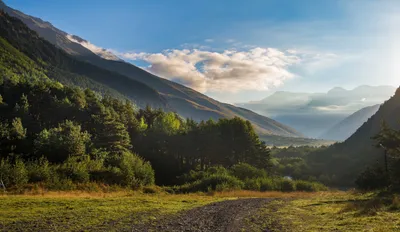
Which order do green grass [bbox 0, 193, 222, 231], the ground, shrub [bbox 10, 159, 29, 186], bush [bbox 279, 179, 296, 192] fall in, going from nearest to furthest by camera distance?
green grass [bbox 0, 193, 222, 231]
the ground
shrub [bbox 10, 159, 29, 186]
bush [bbox 279, 179, 296, 192]

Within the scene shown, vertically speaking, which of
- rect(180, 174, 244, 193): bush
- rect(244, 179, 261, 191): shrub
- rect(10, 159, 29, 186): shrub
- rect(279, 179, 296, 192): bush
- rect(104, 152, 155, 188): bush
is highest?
rect(10, 159, 29, 186): shrub

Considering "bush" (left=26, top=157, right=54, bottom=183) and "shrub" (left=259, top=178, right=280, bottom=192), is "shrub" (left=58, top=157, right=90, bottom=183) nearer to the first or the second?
"bush" (left=26, top=157, right=54, bottom=183)

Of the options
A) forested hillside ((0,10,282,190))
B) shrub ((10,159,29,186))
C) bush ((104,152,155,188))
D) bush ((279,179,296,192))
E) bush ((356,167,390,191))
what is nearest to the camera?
shrub ((10,159,29,186))

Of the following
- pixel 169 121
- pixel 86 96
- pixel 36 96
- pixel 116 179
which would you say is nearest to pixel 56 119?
pixel 36 96

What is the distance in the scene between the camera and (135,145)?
115625 millimetres

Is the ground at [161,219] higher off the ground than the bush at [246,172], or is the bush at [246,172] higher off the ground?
the ground at [161,219]

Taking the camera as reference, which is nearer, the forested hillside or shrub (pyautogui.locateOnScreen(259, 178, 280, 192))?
the forested hillside

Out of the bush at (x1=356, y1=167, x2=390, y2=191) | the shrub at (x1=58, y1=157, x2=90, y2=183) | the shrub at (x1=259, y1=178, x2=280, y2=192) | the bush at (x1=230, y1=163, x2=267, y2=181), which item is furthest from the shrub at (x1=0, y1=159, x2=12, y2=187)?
the bush at (x1=356, y1=167, x2=390, y2=191)

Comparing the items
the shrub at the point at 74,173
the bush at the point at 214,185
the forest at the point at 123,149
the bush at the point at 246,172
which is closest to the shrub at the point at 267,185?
the forest at the point at 123,149

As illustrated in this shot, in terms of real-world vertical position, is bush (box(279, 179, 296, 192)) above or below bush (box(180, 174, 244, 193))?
below

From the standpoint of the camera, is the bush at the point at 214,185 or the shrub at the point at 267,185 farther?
the shrub at the point at 267,185

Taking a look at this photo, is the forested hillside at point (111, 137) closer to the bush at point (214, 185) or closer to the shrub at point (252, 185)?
the bush at point (214, 185)

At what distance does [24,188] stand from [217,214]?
27.6 metres

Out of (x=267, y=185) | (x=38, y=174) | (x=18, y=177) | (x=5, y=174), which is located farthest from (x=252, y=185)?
(x=5, y=174)
